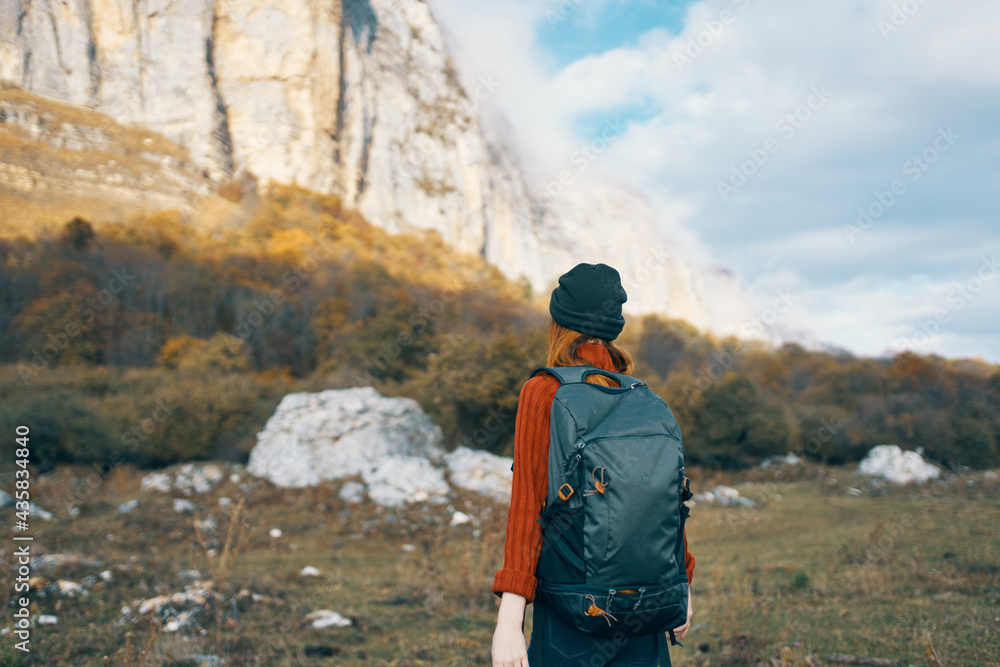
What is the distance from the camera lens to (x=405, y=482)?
11945 mm

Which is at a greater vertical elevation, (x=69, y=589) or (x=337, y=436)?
(x=69, y=589)

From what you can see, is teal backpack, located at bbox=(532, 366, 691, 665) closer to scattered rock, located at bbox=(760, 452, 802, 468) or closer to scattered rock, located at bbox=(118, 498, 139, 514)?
scattered rock, located at bbox=(118, 498, 139, 514)

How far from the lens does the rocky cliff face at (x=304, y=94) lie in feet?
138

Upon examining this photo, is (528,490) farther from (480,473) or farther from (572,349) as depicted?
(480,473)

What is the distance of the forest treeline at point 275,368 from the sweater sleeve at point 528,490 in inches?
423

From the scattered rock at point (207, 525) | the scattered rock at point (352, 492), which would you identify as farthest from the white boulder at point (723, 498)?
the scattered rock at point (207, 525)

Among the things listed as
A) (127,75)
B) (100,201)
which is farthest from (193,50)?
(100,201)

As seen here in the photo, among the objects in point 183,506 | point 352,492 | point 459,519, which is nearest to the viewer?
point 183,506

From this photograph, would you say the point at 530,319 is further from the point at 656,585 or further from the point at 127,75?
the point at 127,75

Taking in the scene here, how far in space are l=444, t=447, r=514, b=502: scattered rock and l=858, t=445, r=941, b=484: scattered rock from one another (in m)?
10.8

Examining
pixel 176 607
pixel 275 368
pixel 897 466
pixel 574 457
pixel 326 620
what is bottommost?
pixel 897 466

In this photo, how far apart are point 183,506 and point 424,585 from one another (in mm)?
6472

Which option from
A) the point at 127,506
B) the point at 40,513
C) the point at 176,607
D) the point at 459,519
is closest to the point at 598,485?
the point at 176,607

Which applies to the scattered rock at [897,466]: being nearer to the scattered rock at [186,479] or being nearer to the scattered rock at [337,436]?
the scattered rock at [337,436]
